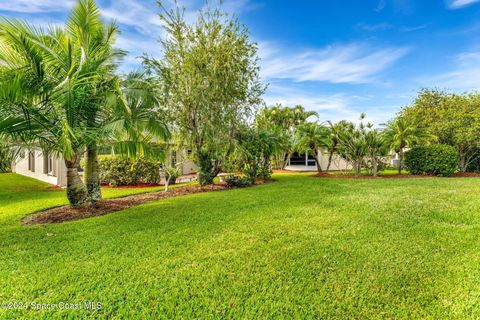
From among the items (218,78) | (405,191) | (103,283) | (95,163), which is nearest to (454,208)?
(405,191)

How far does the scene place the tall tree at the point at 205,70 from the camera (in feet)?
33.6

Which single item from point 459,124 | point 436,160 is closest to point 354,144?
point 436,160

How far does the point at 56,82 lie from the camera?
20.9ft

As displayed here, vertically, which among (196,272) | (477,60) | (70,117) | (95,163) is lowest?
(196,272)

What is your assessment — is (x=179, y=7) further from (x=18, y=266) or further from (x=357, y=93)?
(x=357, y=93)

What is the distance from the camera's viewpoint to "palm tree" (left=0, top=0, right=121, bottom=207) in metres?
5.56

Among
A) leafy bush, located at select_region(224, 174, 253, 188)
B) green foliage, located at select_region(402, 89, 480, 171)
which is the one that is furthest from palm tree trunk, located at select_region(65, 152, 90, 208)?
green foliage, located at select_region(402, 89, 480, 171)

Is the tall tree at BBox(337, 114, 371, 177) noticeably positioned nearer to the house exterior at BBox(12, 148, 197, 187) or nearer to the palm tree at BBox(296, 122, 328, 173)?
the palm tree at BBox(296, 122, 328, 173)

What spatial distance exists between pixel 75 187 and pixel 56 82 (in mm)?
3027

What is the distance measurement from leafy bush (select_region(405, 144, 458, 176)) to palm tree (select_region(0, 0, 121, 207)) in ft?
55.1

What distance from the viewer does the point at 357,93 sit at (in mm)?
19422

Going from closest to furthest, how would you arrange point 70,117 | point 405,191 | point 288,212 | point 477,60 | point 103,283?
point 103,283, point 70,117, point 288,212, point 405,191, point 477,60

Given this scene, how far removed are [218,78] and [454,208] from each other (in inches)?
352

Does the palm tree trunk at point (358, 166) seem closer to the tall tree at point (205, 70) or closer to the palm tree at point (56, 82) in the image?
the tall tree at point (205, 70)
